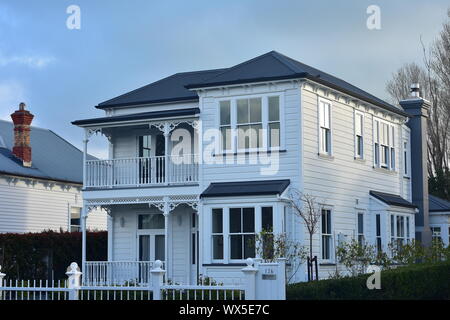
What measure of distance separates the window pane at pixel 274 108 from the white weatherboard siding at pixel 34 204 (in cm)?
1436

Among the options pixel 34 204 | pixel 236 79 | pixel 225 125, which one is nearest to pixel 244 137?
pixel 225 125

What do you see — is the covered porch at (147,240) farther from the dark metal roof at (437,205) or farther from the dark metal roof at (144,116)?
the dark metal roof at (437,205)

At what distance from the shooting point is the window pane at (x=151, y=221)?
31587 millimetres

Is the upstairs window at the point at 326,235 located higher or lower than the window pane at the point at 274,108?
lower

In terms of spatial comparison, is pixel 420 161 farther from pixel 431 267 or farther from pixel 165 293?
pixel 165 293

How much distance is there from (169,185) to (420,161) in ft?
45.6

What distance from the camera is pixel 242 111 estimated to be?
28.3 m

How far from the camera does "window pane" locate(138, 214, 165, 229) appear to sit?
1244 inches

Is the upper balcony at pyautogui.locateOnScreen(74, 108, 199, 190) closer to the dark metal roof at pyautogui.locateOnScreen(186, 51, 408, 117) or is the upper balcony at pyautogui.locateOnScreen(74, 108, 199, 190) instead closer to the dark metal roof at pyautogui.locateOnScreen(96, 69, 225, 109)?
the dark metal roof at pyautogui.locateOnScreen(96, 69, 225, 109)

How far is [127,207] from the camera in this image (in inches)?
1262

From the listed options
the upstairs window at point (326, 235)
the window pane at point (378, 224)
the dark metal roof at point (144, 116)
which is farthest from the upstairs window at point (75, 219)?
the upstairs window at point (326, 235)

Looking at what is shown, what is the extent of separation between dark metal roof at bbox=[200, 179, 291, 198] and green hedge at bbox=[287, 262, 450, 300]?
5398mm

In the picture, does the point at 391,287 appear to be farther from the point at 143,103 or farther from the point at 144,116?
the point at 143,103

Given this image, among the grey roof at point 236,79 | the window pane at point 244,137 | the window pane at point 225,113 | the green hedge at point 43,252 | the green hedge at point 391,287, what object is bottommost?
the green hedge at point 391,287
